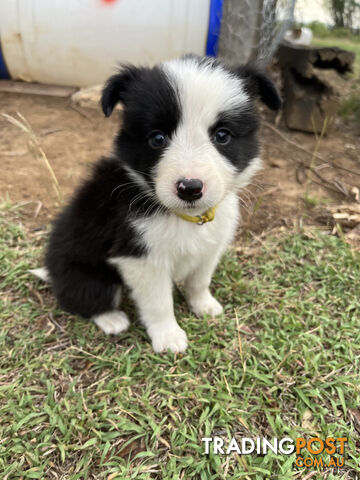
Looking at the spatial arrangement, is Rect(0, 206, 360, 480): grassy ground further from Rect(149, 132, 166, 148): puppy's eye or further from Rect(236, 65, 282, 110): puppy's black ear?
Rect(236, 65, 282, 110): puppy's black ear

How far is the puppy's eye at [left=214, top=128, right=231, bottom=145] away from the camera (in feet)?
6.24

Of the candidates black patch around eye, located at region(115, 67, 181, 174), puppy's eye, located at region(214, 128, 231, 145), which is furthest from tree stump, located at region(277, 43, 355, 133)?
black patch around eye, located at region(115, 67, 181, 174)

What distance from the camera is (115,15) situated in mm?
5016

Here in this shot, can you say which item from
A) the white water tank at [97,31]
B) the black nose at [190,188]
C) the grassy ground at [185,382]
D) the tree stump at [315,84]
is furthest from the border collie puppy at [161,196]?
the white water tank at [97,31]

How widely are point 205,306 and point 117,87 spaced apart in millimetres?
1559

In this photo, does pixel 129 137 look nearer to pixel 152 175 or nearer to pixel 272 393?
pixel 152 175

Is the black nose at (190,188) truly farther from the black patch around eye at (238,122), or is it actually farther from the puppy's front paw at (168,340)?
the puppy's front paw at (168,340)

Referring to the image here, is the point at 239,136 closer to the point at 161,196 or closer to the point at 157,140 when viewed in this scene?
the point at 157,140

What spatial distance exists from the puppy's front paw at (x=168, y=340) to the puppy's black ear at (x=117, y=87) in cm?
134

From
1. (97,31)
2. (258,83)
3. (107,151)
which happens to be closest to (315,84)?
(107,151)

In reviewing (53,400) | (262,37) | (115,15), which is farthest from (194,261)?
(115,15)

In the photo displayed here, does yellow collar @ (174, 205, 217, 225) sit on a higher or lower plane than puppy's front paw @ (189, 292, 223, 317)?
higher

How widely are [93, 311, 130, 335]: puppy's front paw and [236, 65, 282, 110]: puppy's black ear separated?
165 cm

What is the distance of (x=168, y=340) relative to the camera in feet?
7.97
